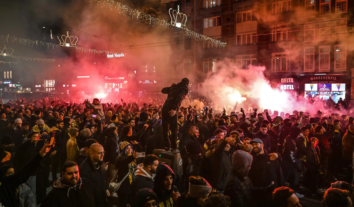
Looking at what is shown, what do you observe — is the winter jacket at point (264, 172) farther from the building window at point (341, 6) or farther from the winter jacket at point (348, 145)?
the building window at point (341, 6)

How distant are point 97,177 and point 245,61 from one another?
24773mm

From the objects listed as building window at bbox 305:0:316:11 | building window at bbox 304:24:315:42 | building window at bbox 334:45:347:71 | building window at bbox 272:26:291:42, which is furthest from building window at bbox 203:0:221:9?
building window at bbox 334:45:347:71

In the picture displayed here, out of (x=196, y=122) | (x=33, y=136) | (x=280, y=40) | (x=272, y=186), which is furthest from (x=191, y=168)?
(x=280, y=40)

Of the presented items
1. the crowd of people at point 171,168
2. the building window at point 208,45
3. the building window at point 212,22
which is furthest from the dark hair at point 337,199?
the building window at point 212,22

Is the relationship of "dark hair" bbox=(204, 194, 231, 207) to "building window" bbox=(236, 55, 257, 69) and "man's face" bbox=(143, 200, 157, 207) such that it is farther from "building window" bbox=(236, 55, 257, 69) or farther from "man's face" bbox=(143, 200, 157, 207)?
"building window" bbox=(236, 55, 257, 69)

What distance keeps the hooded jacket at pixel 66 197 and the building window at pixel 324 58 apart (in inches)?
951

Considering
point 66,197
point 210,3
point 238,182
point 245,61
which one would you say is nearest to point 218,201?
point 238,182

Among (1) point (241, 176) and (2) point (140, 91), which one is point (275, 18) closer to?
(2) point (140, 91)

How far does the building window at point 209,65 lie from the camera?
95.7ft

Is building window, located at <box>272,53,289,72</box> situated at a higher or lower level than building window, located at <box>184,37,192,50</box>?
lower

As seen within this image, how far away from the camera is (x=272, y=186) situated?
4137 mm

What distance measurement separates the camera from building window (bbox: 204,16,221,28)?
28733mm

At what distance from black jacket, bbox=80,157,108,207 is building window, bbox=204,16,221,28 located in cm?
2729

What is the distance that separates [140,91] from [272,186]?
31236mm
